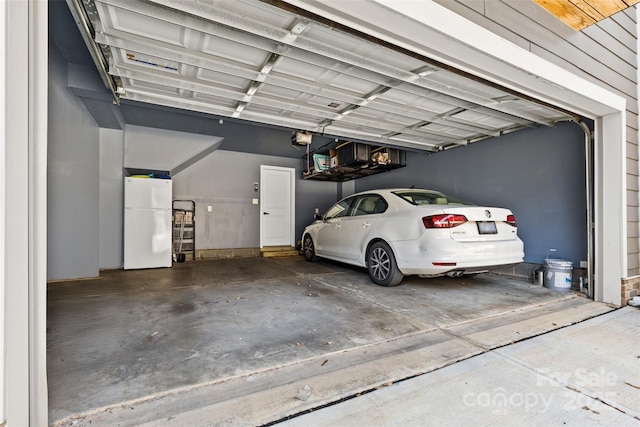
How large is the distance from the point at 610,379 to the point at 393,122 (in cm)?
344

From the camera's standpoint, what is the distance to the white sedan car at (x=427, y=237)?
3164mm

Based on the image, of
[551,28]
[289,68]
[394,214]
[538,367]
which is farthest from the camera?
[394,214]

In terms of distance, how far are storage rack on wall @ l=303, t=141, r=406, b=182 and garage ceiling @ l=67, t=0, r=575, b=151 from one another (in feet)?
4.69

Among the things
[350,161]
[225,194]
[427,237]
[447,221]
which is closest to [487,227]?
[447,221]

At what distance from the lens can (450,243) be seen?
123 inches

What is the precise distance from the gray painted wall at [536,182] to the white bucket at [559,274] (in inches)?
12.0

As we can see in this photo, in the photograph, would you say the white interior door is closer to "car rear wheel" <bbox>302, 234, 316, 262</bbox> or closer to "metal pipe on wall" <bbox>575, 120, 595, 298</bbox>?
"car rear wheel" <bbox>302, 234, 316, 262</bbox>

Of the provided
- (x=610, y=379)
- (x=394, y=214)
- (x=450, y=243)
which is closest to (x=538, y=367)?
(x=610, y=379)

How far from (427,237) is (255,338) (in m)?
2.07

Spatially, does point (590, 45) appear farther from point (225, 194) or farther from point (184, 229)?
point (184, 229)

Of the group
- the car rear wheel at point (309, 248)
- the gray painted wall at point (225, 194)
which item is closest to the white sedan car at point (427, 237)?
the car rear wheel at point (309, 248)

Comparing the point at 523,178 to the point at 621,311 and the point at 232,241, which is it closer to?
the point at 621,311

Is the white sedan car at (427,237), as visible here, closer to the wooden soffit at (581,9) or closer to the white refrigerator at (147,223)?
the wooden soffit at (581,9)

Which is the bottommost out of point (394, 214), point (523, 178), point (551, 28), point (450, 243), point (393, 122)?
point (450, 243)
